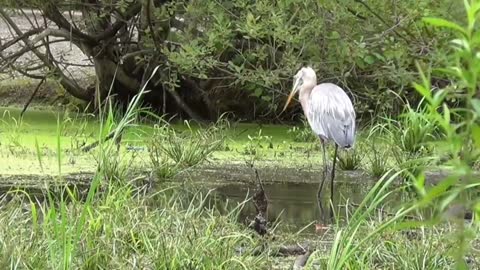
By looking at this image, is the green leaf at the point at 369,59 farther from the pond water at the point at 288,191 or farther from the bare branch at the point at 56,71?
the bare branch at the point at 56,71

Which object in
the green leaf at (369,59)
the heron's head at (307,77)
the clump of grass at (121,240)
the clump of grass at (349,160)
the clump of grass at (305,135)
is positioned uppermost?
the green leaf at (369,59)

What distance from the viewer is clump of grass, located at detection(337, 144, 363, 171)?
6594 mm

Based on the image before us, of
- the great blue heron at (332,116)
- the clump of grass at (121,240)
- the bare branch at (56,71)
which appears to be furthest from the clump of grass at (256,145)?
the clump of grass at (121,240)

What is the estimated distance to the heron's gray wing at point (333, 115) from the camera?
538 centimetres

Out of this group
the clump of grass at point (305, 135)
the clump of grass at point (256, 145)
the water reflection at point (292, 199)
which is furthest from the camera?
the clump of grass at point (305, 135)

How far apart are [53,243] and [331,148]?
4.24m

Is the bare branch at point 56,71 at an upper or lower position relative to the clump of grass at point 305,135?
upper

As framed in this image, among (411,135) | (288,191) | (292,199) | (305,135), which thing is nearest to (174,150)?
(288,191)

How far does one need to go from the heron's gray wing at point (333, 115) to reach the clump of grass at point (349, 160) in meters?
0.97

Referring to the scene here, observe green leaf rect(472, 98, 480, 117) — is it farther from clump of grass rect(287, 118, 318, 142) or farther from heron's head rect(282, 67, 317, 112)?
clump of grass rect(287, 118, 318, 142)

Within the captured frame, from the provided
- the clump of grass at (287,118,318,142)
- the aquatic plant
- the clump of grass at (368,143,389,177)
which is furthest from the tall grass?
the aquatic plant

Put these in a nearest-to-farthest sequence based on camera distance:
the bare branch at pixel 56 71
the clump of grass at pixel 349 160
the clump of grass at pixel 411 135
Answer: the clump of grass at pixel 411 135
the clump of grass at pixel 349 160
the bare branch at pixel 56 71

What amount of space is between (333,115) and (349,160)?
123 centimetres

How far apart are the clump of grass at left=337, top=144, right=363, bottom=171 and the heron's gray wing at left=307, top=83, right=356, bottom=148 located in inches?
38.1
